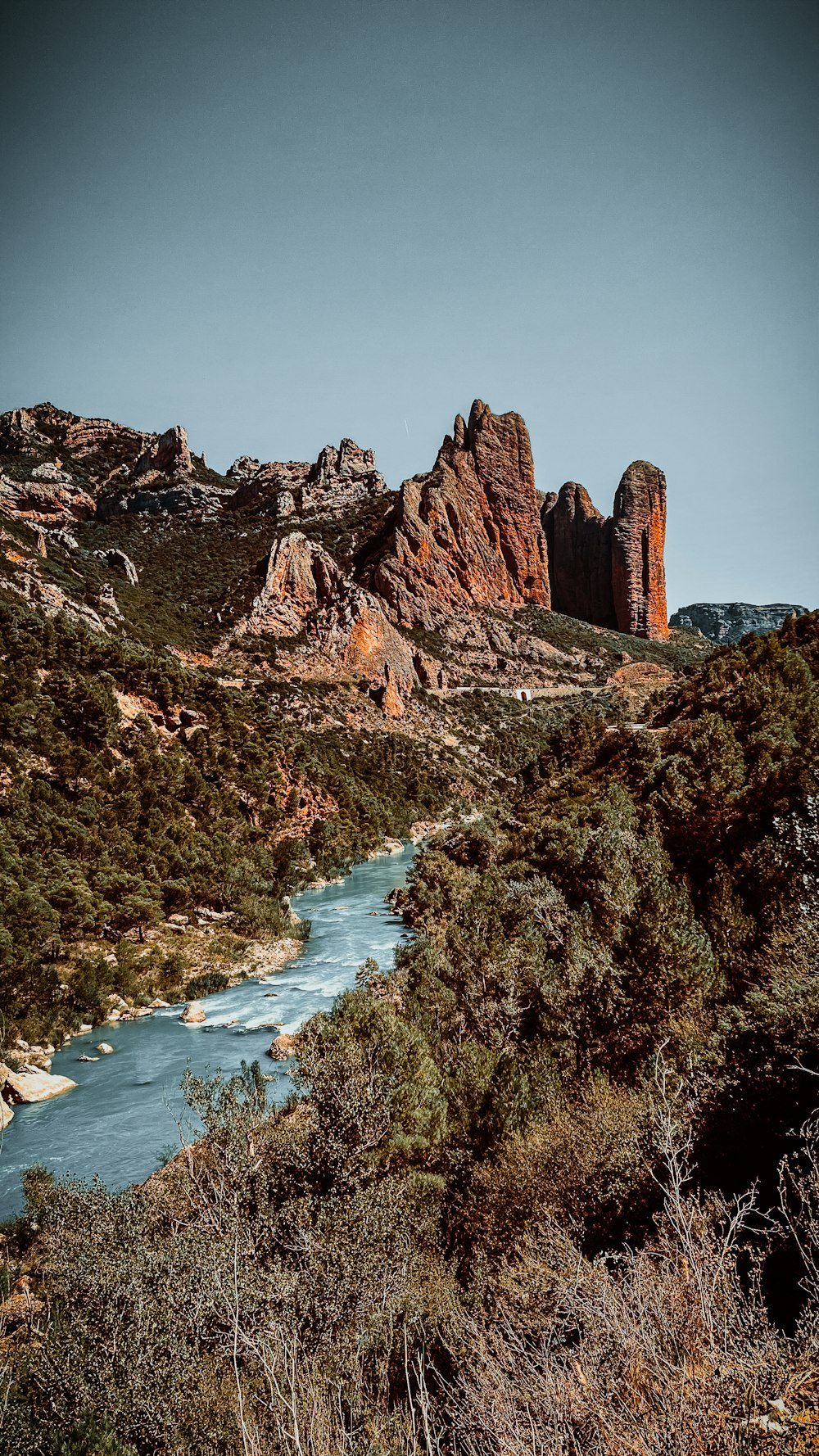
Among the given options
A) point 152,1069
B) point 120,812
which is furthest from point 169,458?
point 152,1069

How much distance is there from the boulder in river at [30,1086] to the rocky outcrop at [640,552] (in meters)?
111

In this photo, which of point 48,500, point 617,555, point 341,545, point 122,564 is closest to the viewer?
point 122,564

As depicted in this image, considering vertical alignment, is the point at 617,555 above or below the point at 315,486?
below

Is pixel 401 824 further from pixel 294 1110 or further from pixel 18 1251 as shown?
pixel 18 1251

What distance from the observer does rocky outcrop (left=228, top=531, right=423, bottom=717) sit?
61.0 metres

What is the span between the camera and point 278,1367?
232 inches

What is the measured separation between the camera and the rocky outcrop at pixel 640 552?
11325cm

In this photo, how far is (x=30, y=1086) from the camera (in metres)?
13.4

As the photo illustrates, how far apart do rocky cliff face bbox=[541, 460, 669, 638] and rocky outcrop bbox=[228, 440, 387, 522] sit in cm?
4095

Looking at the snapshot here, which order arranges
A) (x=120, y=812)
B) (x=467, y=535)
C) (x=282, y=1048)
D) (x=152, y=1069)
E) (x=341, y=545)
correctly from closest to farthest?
1. (x=152, y=1069)
2. (x=282, y=1048)
3. (x=120, y=812)
4. (x=341, y=545)
5. (x=467, y=535)

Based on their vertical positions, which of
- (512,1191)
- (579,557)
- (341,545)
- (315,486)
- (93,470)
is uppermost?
(93,470)

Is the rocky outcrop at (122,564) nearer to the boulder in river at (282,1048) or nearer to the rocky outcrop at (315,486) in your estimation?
the rocky outcrop at (315,486)

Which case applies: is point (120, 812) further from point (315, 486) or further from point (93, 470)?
point (93, 470)

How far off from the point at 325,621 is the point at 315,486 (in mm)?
44293
